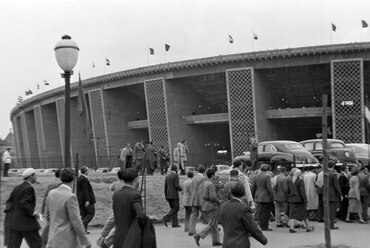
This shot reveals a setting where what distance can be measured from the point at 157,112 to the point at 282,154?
2550 centimetres

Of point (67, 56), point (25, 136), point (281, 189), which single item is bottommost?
point (25, 136)

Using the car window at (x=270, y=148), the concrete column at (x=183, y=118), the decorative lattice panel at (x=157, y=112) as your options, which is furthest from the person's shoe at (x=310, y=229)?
the decorative lattice panel at (x=157, y=112)

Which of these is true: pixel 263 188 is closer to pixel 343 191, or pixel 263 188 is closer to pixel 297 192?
pixel 297 192

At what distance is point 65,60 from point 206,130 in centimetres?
4028

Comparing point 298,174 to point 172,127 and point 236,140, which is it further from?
point 172,127

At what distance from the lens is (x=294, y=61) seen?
38438 mm

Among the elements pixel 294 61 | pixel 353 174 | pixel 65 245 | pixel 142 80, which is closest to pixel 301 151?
pixel 353 174

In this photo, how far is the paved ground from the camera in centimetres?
1034

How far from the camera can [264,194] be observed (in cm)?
1210

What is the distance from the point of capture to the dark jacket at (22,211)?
7.15m

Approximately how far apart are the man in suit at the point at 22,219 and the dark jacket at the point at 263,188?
633cm

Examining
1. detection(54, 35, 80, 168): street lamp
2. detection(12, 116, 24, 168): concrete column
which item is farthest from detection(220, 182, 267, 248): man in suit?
detection(12, 116, 24, 168): concrete column

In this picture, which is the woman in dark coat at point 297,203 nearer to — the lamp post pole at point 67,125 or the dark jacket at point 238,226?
the lamp post pole at point 67,125

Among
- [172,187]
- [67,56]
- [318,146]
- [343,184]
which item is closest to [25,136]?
[318,146]
